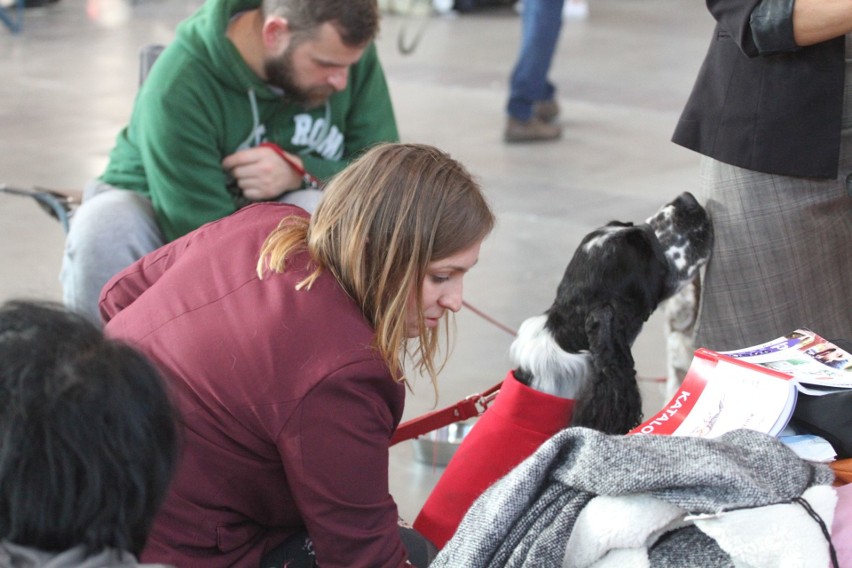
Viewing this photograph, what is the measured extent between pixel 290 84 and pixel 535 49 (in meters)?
3.62

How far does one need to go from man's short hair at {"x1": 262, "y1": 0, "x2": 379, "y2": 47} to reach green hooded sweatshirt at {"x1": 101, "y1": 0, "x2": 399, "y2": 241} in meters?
0.21

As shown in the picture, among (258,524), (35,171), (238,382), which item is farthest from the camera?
(35,171)

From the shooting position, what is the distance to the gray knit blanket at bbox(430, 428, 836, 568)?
141 centimetres

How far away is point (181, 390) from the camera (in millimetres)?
1843

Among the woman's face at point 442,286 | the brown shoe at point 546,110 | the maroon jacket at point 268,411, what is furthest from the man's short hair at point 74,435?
the brown shoe at point 546,110

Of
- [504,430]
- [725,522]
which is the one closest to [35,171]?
→ [504,430]

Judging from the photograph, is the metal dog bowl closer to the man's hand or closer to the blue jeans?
the man's hand

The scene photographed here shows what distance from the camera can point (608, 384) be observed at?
253 cm

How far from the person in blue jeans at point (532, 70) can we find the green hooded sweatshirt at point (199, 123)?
11.3 feet

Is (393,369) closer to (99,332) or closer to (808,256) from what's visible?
(99,332)

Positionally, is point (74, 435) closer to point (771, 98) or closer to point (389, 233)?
point (389, 233)

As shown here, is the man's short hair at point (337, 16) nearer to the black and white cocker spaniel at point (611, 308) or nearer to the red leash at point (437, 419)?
the black and white cocker spaniel at point (611, 308)

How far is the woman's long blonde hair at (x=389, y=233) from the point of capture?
1848 millimetres

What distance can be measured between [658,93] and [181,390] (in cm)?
674
